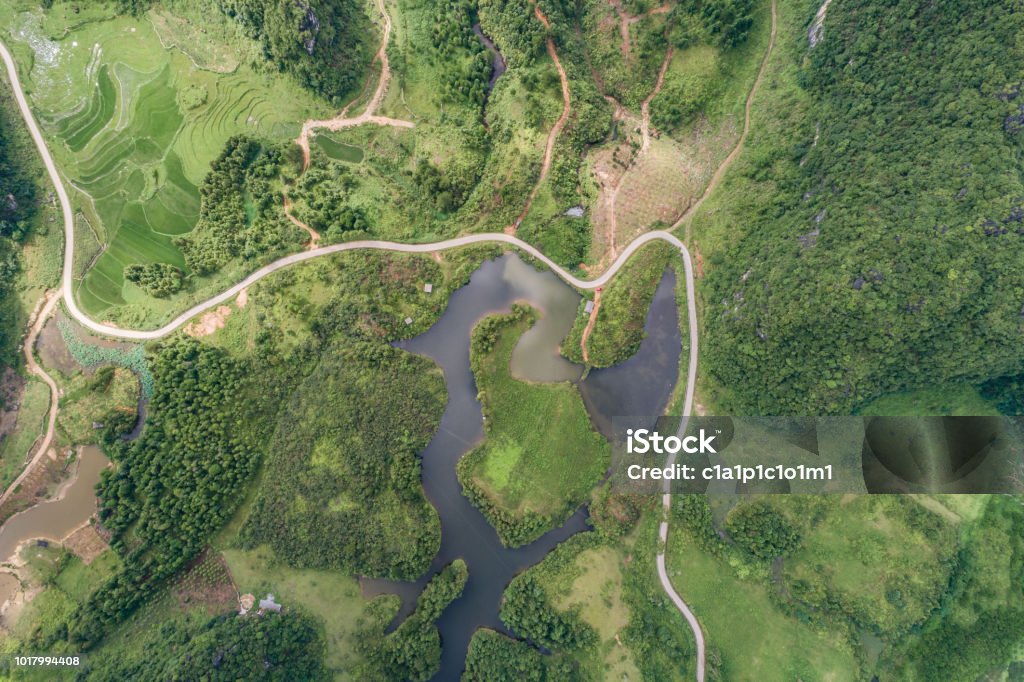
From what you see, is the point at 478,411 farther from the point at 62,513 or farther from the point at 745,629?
the point at 62,513

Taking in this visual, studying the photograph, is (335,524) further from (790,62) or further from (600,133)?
(790,62)

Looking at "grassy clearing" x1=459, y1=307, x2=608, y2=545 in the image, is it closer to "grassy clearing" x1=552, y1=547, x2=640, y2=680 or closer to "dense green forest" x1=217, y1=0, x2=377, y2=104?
"grassy clearing" x1=552, y1=547, x2=640, y2=680

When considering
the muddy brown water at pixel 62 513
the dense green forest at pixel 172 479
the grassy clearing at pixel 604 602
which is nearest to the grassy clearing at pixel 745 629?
the grassy clearing at pixel 604 602

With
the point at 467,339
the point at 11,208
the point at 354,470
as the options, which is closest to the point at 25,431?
the point at 11,208

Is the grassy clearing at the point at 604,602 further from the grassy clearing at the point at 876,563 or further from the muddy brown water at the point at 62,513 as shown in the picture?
the muddy brown water at the point at 62,513

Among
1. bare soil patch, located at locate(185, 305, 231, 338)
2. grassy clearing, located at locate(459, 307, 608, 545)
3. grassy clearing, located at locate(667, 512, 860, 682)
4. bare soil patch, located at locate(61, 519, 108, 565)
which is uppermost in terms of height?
bare soil patch, located at locate(185, 305, 231, 338)

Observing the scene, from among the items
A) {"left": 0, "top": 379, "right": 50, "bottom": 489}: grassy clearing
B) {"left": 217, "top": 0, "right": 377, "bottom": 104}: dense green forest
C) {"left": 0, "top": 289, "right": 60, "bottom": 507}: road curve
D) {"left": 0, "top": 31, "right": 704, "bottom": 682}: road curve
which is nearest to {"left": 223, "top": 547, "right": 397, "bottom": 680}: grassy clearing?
{"left": 0, "top": 289, "right": 60, "bottom": 507}: road curve
